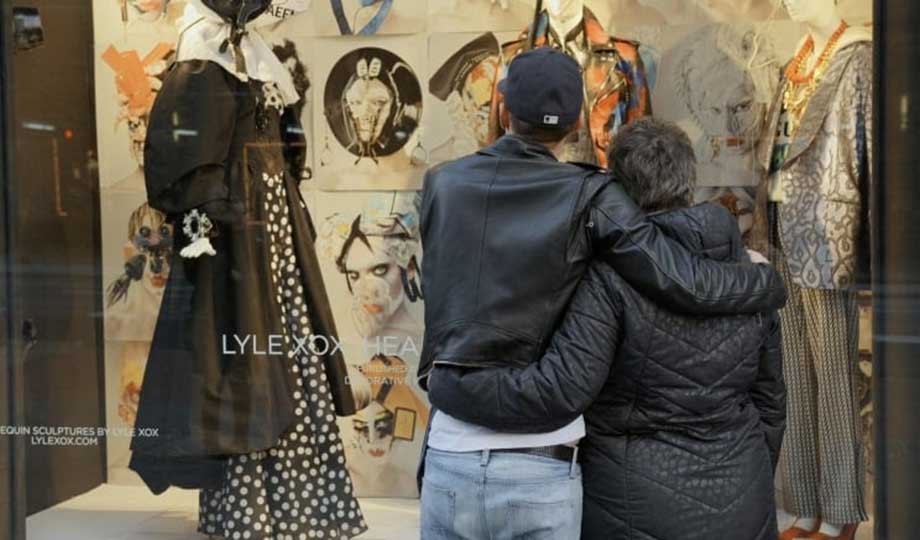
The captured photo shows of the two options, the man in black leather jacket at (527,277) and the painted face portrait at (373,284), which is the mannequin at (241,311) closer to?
the painted face portrait at (373,284)

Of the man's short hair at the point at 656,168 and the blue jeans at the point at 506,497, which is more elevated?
the man's short hair at the point at 656,168

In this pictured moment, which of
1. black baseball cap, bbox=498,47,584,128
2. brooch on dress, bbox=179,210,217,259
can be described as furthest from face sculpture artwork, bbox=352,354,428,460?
black baseball cap, bbox=498,47,584,128

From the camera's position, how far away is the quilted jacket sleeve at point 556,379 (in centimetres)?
204

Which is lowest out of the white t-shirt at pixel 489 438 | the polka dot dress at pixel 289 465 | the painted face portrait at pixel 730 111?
the polka dot dress at pixel 289 465

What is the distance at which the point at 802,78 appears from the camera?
11.6ft

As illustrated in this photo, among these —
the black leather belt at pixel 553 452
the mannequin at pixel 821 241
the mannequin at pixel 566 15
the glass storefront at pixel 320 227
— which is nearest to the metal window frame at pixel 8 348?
the glass storefront at pixel 320 227

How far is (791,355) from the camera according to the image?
365 centimetres

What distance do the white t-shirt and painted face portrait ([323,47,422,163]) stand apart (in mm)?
1808

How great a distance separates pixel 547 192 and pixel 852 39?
1.87 metres

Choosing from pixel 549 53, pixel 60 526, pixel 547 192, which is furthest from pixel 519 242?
pixel 60 526

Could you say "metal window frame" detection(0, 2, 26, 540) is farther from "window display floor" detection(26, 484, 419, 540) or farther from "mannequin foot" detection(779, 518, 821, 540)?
"mannequin foot" detection(779, 518, 821, 540)

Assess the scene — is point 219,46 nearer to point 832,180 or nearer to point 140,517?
point 140,517

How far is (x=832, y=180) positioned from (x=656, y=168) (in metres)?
1.50

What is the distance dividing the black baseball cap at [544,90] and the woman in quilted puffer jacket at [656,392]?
0.17 meters
